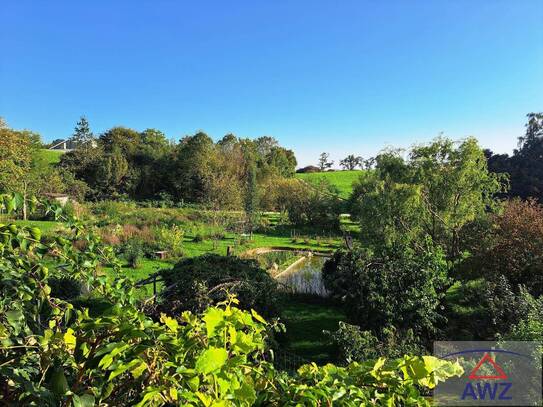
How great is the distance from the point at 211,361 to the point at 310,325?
303 inches

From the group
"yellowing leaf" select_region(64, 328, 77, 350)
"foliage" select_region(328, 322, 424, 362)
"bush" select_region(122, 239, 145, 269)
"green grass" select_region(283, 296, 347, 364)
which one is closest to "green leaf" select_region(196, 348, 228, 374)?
"yellowing leaf" select_region(64, 328, 77, 350)

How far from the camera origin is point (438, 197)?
1003 cm

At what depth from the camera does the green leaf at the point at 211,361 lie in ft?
3.01

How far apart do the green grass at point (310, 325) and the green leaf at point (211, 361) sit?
588 centimetres

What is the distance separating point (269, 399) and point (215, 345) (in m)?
0.24

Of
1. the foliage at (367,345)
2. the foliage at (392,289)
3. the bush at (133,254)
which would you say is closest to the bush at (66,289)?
the bush at (133,254)

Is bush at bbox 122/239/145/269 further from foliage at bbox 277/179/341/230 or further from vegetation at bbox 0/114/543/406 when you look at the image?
foliage at bbox 277/179/341/230

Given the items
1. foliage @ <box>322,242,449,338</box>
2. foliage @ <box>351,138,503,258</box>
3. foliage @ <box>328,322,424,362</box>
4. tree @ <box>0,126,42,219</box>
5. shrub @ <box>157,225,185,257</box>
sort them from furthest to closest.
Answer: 1. tree @ <box>0,126,42,219</box>
2. shrub @ <box>157,225,185,257</box>
3. foliage @ <box>351,138,503,258</box>
4. foliage @ <box>322,242,449,338</box>
5. foliage @ <box>328,322,424,362</box>

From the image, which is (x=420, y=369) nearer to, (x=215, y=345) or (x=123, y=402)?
(x=215, y=345)

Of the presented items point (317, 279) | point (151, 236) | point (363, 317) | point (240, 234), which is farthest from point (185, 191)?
point (363, 317)

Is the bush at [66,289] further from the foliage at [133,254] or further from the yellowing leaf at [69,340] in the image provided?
the yellowing leaf at [69,340]

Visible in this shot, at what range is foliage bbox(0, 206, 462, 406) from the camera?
93cm

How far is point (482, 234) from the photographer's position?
8484 mm

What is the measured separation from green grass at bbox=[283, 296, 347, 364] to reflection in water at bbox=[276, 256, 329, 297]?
0.39 m
